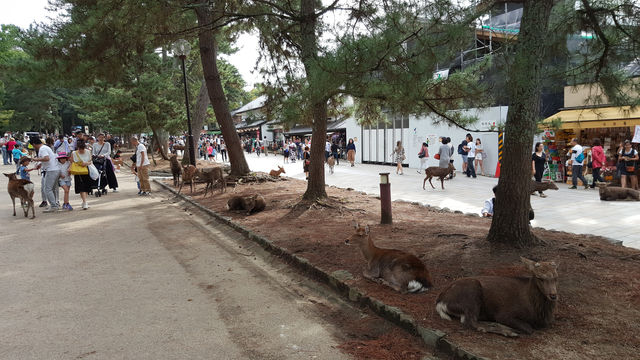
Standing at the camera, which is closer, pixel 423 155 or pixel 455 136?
pixel 423 155

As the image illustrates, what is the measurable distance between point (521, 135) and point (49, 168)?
1117cm

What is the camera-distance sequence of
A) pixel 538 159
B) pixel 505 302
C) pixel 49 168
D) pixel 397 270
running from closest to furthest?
pixel 505 302 < pixel 397 270 < pixel 49 168 < pixel 538 159

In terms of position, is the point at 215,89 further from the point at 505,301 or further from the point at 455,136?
the point at 505,301

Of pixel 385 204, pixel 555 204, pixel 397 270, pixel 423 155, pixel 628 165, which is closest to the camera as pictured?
pixel 397 270

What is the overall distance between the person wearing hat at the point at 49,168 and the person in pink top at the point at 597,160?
1603cm

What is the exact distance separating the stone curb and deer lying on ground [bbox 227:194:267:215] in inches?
74.9

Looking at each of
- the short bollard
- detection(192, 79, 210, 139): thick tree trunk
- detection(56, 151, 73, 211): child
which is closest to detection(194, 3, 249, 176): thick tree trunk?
detection(56, 151, 73, 211): child

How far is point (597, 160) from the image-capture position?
43.0 feet

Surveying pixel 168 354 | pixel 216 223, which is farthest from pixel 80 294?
pixel 216 223

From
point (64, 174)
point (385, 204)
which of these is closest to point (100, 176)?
point (64, 174)

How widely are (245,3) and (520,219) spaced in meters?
8.79

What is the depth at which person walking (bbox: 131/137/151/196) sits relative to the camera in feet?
43.1

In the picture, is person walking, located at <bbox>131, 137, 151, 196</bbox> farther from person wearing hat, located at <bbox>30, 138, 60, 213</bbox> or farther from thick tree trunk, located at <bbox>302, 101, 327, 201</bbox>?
thick tree trunk, located at <bbox>302, 101, 327, 201</bbox>

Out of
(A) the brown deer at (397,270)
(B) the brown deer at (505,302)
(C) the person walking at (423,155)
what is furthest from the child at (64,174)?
(C) the person walking at (423,155)
